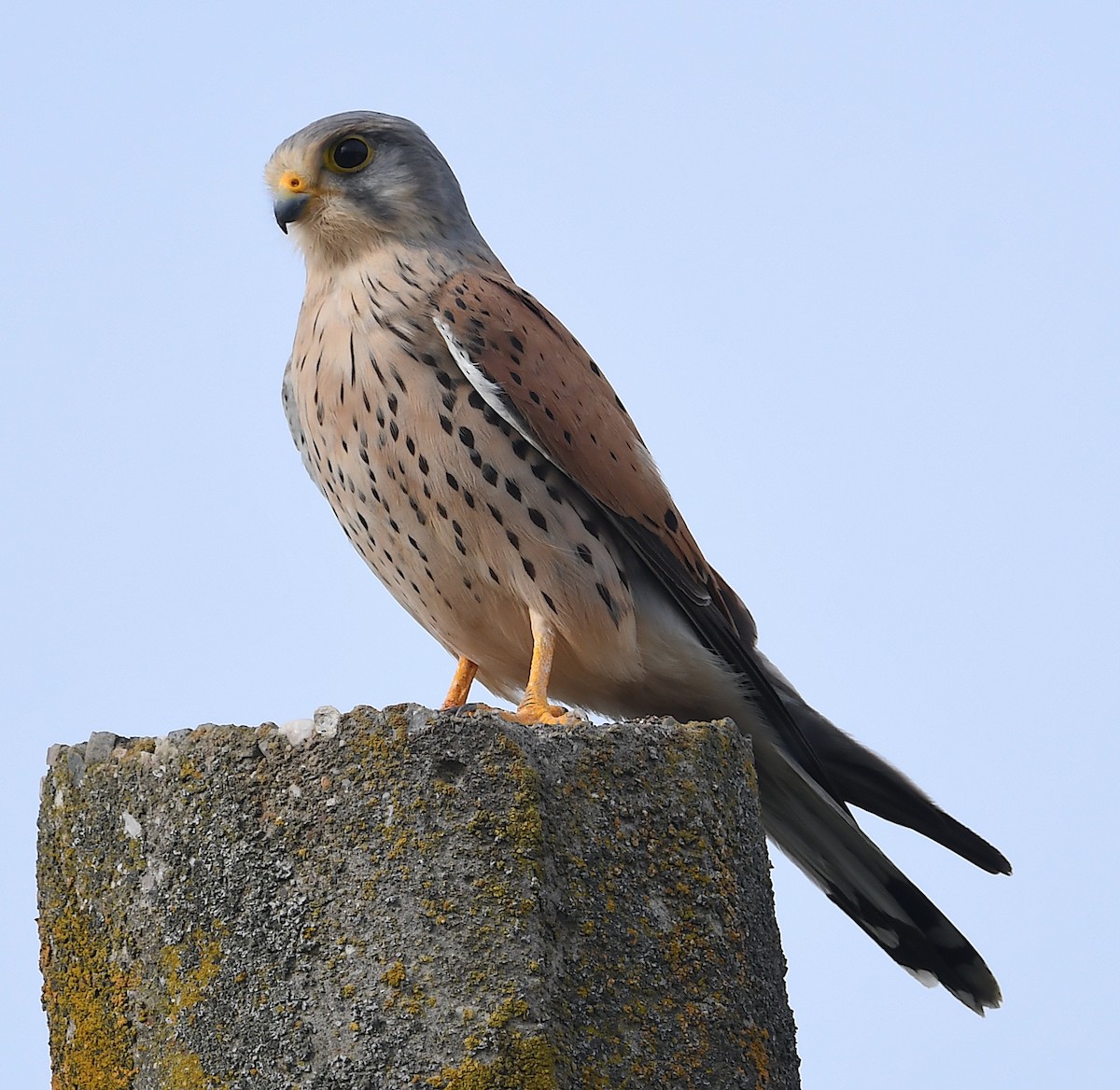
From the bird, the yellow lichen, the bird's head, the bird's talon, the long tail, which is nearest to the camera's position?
the yellow lichen

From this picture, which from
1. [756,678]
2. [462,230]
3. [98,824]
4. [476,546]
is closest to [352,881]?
[98,824]

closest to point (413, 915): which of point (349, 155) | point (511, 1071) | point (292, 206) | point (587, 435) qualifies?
point (511, 1071)

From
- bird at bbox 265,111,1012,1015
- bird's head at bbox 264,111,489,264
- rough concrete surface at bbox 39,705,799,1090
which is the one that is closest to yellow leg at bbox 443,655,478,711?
bird at bbox 265,111,1012,1015

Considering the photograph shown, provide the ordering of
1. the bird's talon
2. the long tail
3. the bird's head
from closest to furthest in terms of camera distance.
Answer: the bird's talon → the long tail → the bird's head

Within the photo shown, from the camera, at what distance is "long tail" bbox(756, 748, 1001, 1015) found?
3.71m

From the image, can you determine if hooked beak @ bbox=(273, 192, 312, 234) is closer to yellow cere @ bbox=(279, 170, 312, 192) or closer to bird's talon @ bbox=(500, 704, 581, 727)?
yellow cere @ bbox=(279, 170, 312, 192)

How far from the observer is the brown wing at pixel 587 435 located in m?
3.94

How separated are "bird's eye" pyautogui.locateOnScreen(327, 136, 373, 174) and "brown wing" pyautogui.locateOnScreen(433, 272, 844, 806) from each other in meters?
0.51

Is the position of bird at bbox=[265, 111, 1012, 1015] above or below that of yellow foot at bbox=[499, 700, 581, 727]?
above

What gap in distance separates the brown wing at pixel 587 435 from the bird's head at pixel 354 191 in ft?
0.91

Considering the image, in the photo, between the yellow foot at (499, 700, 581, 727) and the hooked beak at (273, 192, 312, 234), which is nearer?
the yellow foot at (499, 700, 581, 727)

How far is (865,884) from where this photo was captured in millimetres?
3830

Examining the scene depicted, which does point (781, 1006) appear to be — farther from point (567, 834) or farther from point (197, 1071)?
point (197, 1071)

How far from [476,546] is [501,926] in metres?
1.70
